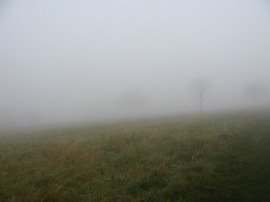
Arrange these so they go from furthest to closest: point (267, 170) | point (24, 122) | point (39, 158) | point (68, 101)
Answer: point (68, 101)
point (24, 122)
point (39, 158)
point (267, 170)

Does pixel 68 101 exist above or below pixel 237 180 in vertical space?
above

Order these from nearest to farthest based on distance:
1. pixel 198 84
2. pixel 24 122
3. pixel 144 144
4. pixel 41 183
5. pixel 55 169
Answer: pixel 41 183 → pixel 55 169 → pixel 144 144 → pixel 198 84 → pixel 24 122

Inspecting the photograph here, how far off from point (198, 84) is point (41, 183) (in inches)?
2860

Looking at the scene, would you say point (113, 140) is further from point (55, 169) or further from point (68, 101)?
point (68, 101)

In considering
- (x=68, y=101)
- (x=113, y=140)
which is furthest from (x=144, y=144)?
(x=68, y=101)

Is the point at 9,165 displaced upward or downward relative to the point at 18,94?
downward

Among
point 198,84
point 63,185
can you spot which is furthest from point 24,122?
point 63,185

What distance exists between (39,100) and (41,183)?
192 meters

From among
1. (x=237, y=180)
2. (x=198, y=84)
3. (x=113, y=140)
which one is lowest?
(x=237, y=180)

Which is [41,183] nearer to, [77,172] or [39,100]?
[77,172]

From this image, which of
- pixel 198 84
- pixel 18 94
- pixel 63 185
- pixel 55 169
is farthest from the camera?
pixel 18 94

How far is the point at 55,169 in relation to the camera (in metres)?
13.0

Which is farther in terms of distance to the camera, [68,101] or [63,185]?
[68,101]

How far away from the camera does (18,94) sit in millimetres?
198000
